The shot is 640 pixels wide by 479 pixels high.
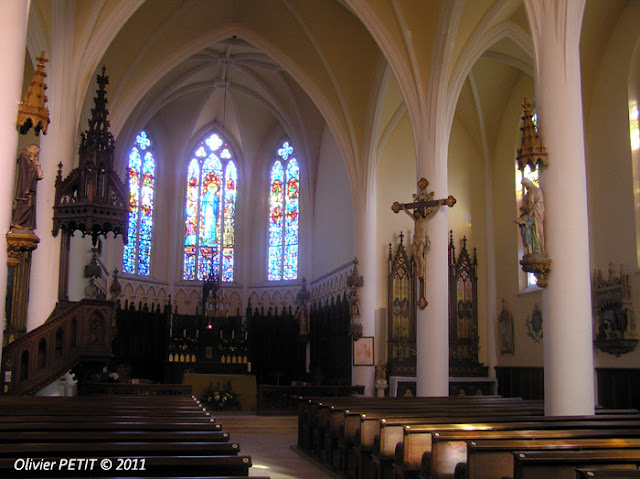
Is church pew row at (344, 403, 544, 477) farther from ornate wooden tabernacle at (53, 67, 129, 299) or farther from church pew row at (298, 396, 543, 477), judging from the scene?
ornate wooden tabernacle at (53, 67, 129, 299)

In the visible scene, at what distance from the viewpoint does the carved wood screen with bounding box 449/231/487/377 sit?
21.0 meters

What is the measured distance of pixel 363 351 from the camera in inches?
800

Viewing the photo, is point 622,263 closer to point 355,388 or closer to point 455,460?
point 355,388

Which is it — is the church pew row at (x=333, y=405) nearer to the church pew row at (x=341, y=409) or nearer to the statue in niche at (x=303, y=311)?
the church pew row at (x=341, y=409)

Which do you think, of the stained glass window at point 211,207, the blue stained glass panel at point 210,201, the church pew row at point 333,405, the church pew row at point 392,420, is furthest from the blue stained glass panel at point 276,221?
the church pew row at point 392,420

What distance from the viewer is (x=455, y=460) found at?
6.37 metres

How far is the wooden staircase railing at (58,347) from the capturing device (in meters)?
11.2

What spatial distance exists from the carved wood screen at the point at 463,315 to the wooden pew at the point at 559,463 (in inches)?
625

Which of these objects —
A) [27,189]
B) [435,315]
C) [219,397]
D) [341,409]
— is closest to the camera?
[27,189]

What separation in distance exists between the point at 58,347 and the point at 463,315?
1274 cm

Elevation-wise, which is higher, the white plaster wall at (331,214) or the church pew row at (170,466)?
the white plaster wall at (331,214)

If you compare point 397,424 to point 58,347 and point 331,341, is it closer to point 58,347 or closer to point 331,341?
point 58,347

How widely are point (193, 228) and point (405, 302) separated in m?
11.5

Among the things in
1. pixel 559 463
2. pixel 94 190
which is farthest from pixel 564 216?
pixel 94 190
